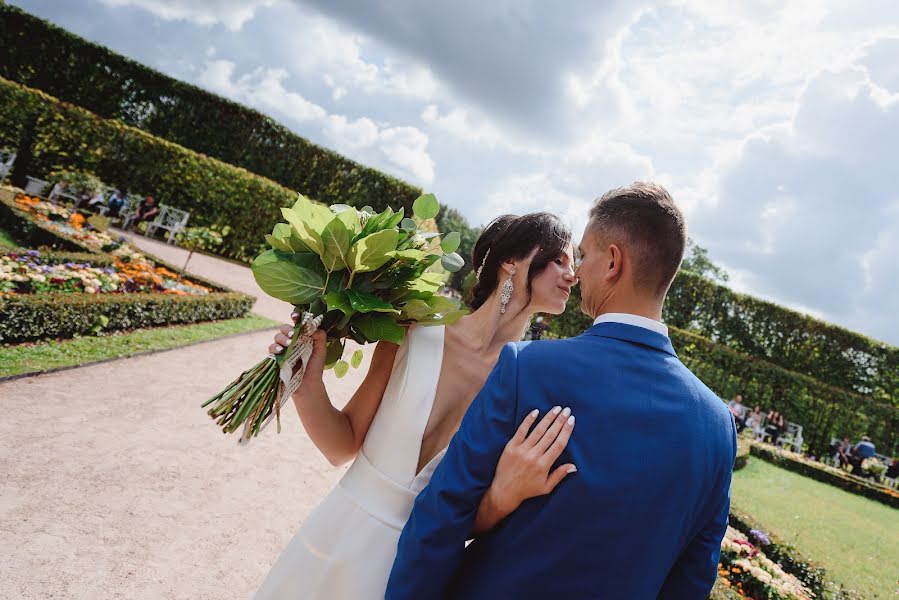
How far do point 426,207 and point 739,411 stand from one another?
1895 cm

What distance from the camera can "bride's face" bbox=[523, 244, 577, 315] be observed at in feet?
→ 7.57

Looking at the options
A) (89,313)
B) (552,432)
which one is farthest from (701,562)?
(89,313)

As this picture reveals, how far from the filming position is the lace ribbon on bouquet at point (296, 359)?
1814 millimetres

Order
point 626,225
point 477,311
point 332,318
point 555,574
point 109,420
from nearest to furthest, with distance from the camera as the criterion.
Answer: point 555,574
point 626,225
point 332,318
point 477,311
point 109,420

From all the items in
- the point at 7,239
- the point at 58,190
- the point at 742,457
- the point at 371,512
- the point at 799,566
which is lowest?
the point at 7,239

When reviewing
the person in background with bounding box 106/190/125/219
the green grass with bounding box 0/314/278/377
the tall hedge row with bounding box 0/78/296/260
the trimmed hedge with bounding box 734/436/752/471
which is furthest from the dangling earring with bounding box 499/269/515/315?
the person in background with bounding box 106/190/125/219

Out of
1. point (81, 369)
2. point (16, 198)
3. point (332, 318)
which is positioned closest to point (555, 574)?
point (332, 318)

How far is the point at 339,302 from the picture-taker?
175 centimetres

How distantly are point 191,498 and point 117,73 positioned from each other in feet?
80.2

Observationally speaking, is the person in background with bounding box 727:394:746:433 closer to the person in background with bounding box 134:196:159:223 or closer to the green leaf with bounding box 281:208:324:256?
the green leaf with bounding box 281:208:324:256

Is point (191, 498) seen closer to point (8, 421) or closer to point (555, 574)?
point (8, 421)

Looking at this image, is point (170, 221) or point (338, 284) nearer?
point (338, 284)

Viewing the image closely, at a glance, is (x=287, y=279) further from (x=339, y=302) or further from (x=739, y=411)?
(x=739, y=411)

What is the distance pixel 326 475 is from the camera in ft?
16.8
